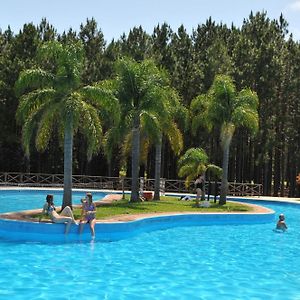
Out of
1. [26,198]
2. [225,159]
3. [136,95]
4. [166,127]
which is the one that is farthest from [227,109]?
[26,198]

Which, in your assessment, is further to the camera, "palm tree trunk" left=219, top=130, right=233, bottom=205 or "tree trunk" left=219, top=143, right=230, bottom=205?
"tree trunk" left=219, top=143, right=230, bottom=205

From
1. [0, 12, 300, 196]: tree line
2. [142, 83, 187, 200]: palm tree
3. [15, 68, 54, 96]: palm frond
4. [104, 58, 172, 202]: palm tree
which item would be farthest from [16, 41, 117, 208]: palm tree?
[0, 12, 300, 196]: tree line

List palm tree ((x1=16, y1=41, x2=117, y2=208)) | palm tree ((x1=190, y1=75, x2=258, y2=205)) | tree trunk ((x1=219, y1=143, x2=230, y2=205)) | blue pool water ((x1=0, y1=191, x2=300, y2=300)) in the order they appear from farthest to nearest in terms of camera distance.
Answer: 1. tree trunk ((x1=219, y1=143, x2=230, y2=205))
2. palm tree ((x1=190, y1=75, x2=258, y2=205))
3. palm tree ((x1=16, y1=41, x2=117, y2=208))
4. blue pool water ((x1=0, y1=191, x2=300, y2=300))

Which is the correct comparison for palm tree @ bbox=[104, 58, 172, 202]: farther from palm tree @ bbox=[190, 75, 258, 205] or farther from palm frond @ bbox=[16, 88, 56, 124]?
palm frond @ bbox=[16, 88, 56, 124]

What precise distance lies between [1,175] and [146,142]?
57.1 feet

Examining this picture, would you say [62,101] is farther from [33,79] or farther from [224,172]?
[224,172]

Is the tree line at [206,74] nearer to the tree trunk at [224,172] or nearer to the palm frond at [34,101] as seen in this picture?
the tree trunk at [224,172]

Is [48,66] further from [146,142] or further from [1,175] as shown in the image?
[146,142]

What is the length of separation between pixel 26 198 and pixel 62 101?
14444mm

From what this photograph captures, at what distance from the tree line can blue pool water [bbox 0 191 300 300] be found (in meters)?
22.1

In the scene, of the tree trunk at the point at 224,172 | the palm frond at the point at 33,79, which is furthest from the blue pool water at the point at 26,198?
the tree trunk at the point at 224,172

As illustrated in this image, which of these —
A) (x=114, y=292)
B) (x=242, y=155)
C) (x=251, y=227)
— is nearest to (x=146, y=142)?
(x=251, y=227)

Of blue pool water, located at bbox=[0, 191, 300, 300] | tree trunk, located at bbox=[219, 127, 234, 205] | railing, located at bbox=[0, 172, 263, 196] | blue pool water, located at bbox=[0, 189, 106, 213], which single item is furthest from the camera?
railing, located at bbox=[0, 172, 263, 196]

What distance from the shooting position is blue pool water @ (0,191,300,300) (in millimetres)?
10008
